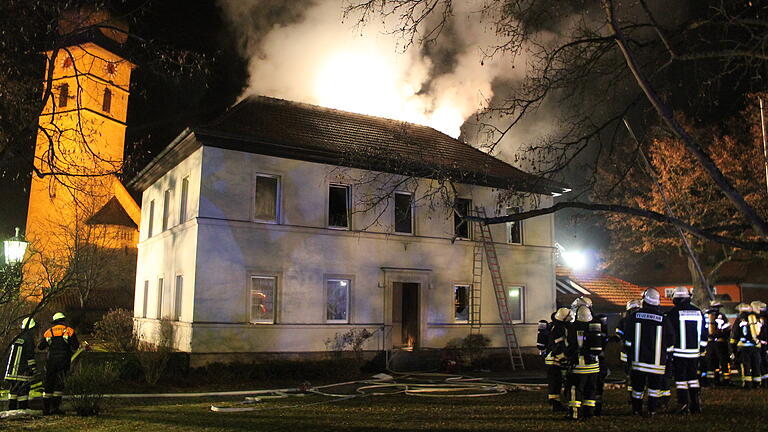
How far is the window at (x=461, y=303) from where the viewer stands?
21328 millimetres

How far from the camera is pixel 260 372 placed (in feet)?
56.0

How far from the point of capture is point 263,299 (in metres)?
18.1

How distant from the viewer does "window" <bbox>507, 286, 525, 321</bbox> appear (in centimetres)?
2255

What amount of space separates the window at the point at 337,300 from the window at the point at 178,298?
4599mm

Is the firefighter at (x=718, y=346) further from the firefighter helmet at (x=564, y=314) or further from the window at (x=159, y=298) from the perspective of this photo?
the window at (x=159, y=298)

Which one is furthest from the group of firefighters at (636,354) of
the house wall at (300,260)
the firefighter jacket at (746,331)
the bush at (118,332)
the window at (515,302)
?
the bush at (118,332)

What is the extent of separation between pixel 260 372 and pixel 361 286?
169 inches

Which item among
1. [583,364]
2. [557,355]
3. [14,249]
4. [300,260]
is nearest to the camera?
[583,364]

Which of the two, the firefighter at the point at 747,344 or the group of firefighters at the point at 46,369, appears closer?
the group of firefighters at the point at 46,369

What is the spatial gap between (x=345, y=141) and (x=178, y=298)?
7.53m

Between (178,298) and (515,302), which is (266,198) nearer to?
(178,298)

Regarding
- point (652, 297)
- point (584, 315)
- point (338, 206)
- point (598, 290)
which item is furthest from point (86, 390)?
point (598, 290)

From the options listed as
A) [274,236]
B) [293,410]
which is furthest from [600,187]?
[293,410]

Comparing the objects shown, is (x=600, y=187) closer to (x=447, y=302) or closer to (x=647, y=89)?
(x=447, y=302)
